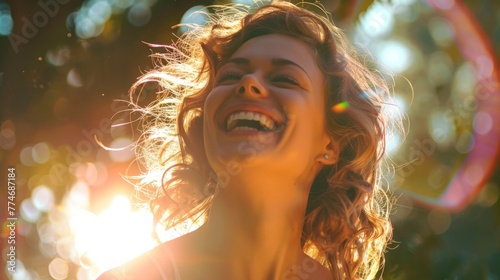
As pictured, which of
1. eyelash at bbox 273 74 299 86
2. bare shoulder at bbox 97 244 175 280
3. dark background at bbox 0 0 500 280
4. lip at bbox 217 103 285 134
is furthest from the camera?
dark background at bbox 0 0 500 280

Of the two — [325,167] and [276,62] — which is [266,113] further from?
[325,167]

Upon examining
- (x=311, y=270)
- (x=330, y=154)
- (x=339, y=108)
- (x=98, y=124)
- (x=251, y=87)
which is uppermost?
(x=251, y=87)

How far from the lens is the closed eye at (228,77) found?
2906 mm

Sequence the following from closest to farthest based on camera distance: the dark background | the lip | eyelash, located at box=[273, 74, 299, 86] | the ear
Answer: the lip → eyelash, located at box=[273, 74, 299, 86] → the ear → the dark background

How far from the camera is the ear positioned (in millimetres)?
2990

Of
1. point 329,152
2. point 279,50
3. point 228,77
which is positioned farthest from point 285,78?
point 329,152

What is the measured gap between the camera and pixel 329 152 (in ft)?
9.91

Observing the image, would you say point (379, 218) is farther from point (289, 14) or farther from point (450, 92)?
point (450, 92)

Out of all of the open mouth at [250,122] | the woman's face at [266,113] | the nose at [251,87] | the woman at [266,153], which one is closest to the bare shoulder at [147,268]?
the woman at [266,153]

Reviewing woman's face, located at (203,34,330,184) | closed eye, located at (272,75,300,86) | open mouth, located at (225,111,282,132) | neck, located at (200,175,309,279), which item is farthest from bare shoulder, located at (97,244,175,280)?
closed eye, located at (272,75,300,86)

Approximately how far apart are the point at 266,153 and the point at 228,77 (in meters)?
0.41

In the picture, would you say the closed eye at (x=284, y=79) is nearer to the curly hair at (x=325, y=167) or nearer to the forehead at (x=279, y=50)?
the forehead at (x=279, y=50)

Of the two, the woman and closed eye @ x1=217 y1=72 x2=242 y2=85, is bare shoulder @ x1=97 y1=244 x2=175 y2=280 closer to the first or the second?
the woman

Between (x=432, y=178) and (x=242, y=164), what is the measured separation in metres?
2.68
